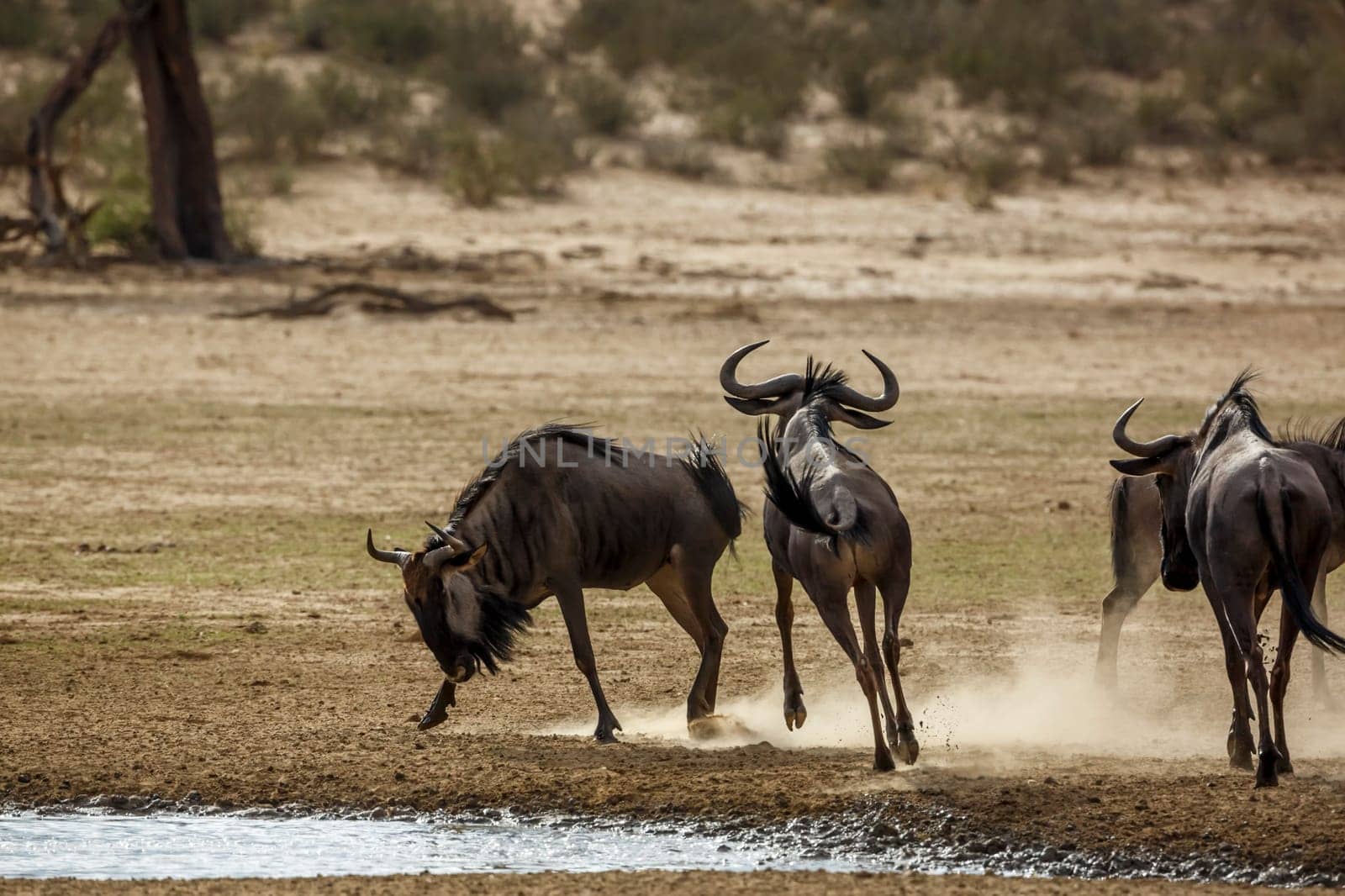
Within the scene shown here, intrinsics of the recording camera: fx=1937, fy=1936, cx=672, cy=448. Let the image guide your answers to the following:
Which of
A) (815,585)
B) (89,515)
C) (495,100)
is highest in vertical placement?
(495,100)

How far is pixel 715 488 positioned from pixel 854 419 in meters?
0.72

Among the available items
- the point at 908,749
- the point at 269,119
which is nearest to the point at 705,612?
the point at 908,749

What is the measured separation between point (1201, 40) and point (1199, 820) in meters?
33.9

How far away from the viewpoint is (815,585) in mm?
7730

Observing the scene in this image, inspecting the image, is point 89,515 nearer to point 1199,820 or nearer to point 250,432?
point 250,432

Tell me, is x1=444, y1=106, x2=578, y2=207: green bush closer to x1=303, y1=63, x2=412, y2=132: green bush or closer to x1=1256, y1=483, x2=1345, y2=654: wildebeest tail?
x1=303, y1=63, x2=412, y2=132: green bush

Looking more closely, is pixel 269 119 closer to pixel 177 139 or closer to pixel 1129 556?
pixel 177 139

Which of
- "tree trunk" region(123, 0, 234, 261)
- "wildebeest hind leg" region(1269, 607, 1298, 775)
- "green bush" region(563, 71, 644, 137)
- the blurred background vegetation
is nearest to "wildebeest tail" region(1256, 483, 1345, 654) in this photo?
"wildebeest hind leg" region(1269, 607, 1298, 775)

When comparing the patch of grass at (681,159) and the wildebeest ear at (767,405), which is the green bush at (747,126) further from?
the wildebeest ear at (767,405)

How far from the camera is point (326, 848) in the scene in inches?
281

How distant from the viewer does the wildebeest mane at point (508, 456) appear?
28.1ft

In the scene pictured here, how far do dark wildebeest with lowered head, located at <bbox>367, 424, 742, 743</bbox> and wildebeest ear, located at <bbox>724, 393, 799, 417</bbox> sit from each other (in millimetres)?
276

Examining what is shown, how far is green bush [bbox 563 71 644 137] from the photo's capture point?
30.6m

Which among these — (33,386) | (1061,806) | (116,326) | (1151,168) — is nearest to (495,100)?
(1151,168)
